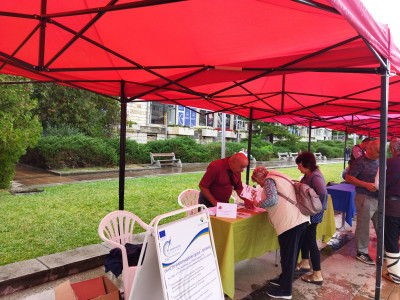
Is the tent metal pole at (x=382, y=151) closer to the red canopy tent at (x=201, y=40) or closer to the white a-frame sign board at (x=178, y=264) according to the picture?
the red canopy tent at (x=201, y=40)

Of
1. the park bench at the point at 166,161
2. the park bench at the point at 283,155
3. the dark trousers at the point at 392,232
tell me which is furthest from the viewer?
the park bench at the point at 283,155

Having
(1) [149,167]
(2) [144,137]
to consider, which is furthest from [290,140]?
(1) [149,167]

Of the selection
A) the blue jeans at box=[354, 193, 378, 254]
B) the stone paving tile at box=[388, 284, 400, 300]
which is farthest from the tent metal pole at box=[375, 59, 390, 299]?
the blue jeans at box=[354, 193, 378, 254]

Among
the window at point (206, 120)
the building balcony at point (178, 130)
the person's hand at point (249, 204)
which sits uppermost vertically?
the window at point (206, 120)

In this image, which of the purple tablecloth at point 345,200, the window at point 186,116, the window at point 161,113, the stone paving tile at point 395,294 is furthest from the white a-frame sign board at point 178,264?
the window at point 186,116

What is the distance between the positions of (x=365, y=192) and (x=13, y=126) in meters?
9.11

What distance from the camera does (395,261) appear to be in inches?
169

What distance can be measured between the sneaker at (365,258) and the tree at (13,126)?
856 cm

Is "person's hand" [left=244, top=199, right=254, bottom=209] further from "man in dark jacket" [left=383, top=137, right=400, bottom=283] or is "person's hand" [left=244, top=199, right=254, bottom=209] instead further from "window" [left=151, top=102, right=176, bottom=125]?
"window" [left=151, top=102, right=176, bottom=125]

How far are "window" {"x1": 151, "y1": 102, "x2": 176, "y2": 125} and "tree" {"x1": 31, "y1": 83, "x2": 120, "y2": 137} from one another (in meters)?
13.8

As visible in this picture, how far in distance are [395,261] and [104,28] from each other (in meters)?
4.87

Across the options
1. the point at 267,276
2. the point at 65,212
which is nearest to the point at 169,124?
the point at 65,212

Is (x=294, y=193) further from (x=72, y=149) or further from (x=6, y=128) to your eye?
(x=72, y=149)

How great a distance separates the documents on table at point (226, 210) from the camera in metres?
3.80
